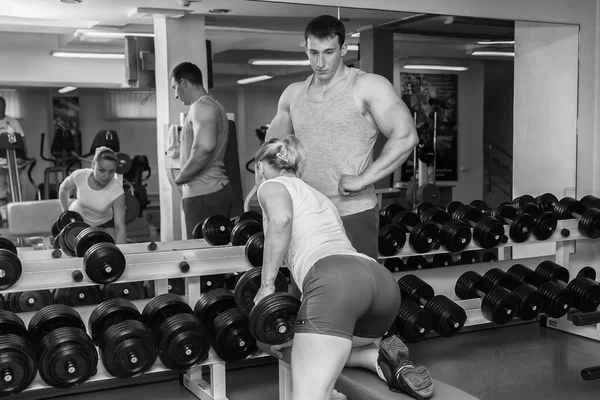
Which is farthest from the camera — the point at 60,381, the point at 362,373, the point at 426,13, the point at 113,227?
the point at 426,13

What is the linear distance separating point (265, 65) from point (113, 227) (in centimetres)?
123

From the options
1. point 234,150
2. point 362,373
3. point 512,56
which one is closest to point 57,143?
point 234,150

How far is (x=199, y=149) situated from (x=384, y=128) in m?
1.32

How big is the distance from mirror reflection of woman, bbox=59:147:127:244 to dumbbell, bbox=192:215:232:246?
45 centimetres

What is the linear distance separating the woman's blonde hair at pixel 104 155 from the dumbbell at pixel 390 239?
1.49 metres

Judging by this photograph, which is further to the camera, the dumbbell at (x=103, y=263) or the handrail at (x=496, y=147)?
the handrail at (x=496, y=147)

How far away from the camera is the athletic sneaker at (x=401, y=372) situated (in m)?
2.19

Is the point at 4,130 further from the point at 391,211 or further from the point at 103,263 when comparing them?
the point at 391,211

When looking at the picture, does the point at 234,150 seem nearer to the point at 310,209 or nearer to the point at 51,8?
the point at 51,8

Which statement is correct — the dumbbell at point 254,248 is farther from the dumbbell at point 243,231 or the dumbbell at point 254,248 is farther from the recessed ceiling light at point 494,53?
the recessed ceiling light at point 494,53

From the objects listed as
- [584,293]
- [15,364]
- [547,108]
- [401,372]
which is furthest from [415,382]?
[547,108]

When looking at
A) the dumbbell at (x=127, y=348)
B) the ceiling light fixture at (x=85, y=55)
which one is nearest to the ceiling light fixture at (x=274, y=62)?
the ceiling light fixture at (x=85, y=55)

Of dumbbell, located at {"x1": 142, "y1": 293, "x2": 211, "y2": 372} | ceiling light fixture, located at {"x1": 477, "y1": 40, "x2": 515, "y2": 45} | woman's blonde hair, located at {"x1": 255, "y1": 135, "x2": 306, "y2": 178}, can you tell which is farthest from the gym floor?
ceiling light fixture, located at {"x1": 477, "y1": 40, "x2": 515, "y2": 45}

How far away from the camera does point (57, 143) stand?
11.3ft
